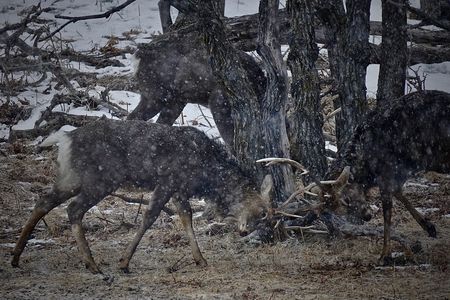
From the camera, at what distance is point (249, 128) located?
7789 mm

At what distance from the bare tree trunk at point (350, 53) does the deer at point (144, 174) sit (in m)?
1.42

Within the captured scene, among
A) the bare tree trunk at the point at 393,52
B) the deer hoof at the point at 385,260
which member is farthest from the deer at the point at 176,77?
the deer hoof at the point at 385,260

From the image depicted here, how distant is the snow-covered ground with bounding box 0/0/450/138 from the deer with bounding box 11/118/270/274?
405cm

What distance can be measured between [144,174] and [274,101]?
1.64 metres

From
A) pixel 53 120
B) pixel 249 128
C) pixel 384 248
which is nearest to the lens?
pixel 384 248

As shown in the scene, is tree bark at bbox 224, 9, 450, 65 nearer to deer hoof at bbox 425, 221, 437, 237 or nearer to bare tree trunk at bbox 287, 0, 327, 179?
bare tree trunk at bbox 287, 0, 327, 179

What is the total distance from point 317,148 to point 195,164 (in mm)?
1415

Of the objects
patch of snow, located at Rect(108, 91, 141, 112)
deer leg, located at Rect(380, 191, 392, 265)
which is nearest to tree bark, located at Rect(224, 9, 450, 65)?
patch of snow, located at Rect(108, 91, 141, 112)

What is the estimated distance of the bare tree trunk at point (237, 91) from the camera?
753 centimetres

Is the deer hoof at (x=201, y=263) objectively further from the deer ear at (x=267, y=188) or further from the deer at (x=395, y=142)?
the deer at (x=395, y=142)

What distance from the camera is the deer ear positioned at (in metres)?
7.12

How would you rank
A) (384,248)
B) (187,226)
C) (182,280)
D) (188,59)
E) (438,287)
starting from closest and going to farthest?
(438,287) → (182,280) → (384,248) → (187,226) → (188,59)

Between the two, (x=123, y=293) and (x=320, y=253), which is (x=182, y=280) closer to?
(x=123, y=293)

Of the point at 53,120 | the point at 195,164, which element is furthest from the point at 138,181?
the point at 53,120
